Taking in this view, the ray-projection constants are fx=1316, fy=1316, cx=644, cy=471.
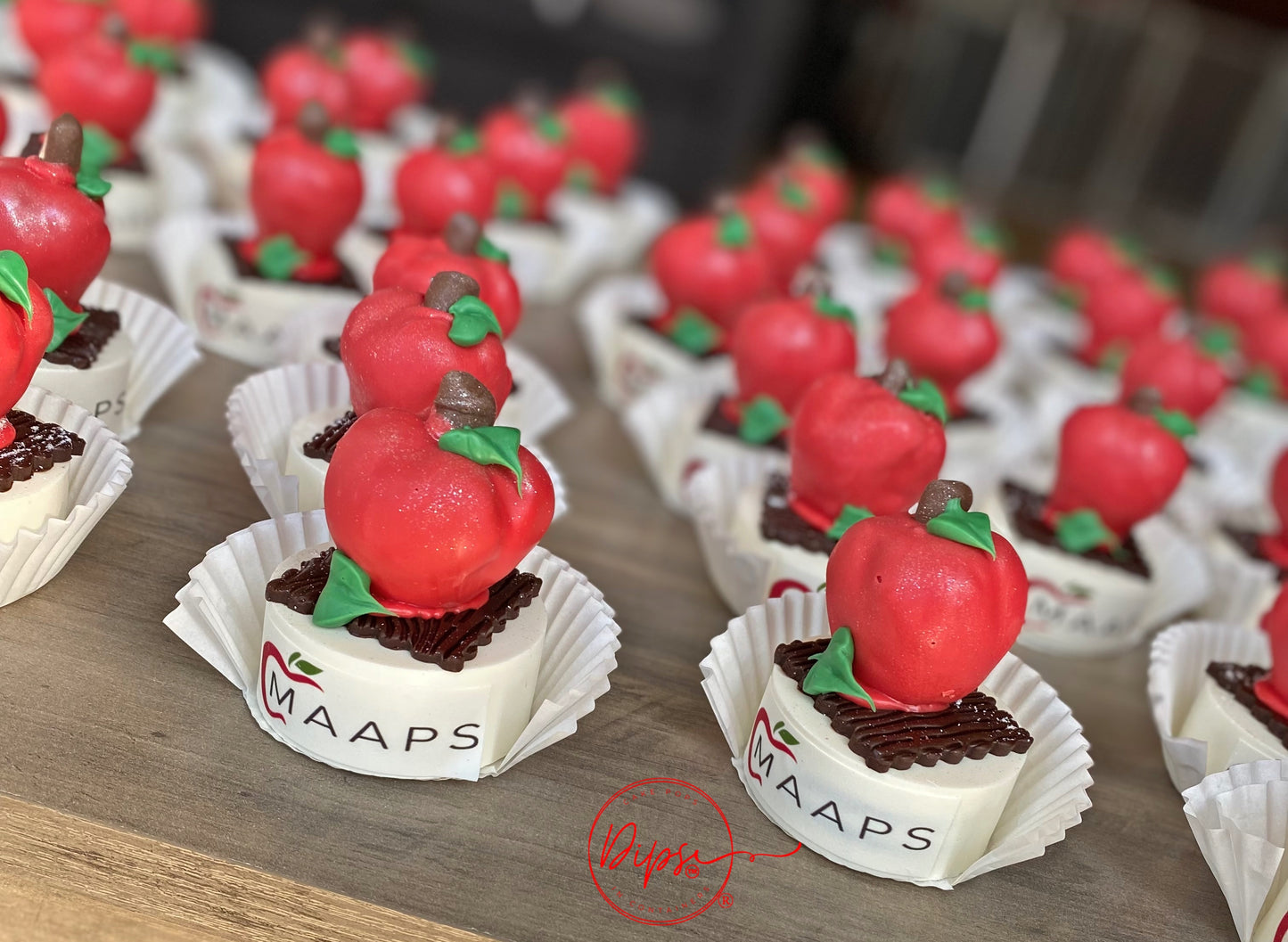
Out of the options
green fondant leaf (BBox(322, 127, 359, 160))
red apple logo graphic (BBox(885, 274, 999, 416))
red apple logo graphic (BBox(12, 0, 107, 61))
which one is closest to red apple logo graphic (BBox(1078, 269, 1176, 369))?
red apple logo graphic (BBox(885, 274, 999, 416))

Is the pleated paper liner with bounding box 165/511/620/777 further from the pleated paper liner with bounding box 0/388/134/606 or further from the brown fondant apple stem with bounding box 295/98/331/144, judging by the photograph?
the brown fondant apple stem with bounding box 295/98/331/144

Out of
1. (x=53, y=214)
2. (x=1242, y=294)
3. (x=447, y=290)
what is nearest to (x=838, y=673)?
(x=447, y=290)

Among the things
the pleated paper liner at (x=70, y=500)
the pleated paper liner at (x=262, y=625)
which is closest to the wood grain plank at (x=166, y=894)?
the pleated paper liner at (x=262, y=625)

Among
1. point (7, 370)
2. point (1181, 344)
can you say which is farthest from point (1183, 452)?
point (7, 370)

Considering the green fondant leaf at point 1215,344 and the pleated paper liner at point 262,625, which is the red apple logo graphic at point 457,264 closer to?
the pleated paper liner at point 262,625

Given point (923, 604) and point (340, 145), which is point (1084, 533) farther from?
point (340, 145)

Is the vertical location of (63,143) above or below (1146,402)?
above

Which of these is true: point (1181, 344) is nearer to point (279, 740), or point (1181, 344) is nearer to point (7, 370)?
point (279, 740)
